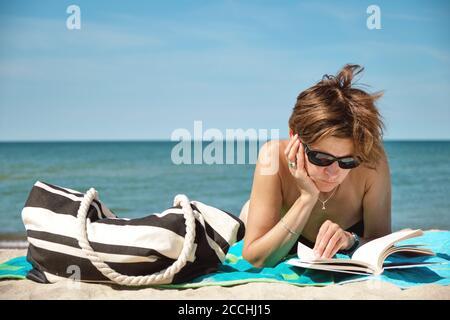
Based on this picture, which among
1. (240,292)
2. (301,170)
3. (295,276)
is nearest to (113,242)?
(240,292)

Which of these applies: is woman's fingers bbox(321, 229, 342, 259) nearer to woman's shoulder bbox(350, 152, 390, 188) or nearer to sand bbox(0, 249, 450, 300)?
sand bbox(0, 249, 450, 300)

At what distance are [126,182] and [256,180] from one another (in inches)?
786

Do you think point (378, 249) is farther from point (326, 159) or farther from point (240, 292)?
point (240, 292)

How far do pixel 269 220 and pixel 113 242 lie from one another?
44.5 inches

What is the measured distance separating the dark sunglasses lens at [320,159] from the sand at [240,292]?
2.69 ft

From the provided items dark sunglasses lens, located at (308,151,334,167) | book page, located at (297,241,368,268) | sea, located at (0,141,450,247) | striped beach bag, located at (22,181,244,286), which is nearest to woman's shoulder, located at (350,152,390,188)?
dark sunglasses lens, located at (308,151,334,167)

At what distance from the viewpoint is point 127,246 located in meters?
3.31

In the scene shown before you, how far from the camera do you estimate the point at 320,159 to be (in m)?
3.52

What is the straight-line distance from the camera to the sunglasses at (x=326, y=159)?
3502 mm

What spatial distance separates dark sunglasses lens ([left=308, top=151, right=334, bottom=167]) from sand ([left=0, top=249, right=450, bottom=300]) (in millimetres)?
819

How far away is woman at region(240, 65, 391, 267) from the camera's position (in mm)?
3471

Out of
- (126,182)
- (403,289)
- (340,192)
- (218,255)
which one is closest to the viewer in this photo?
(403,289)
